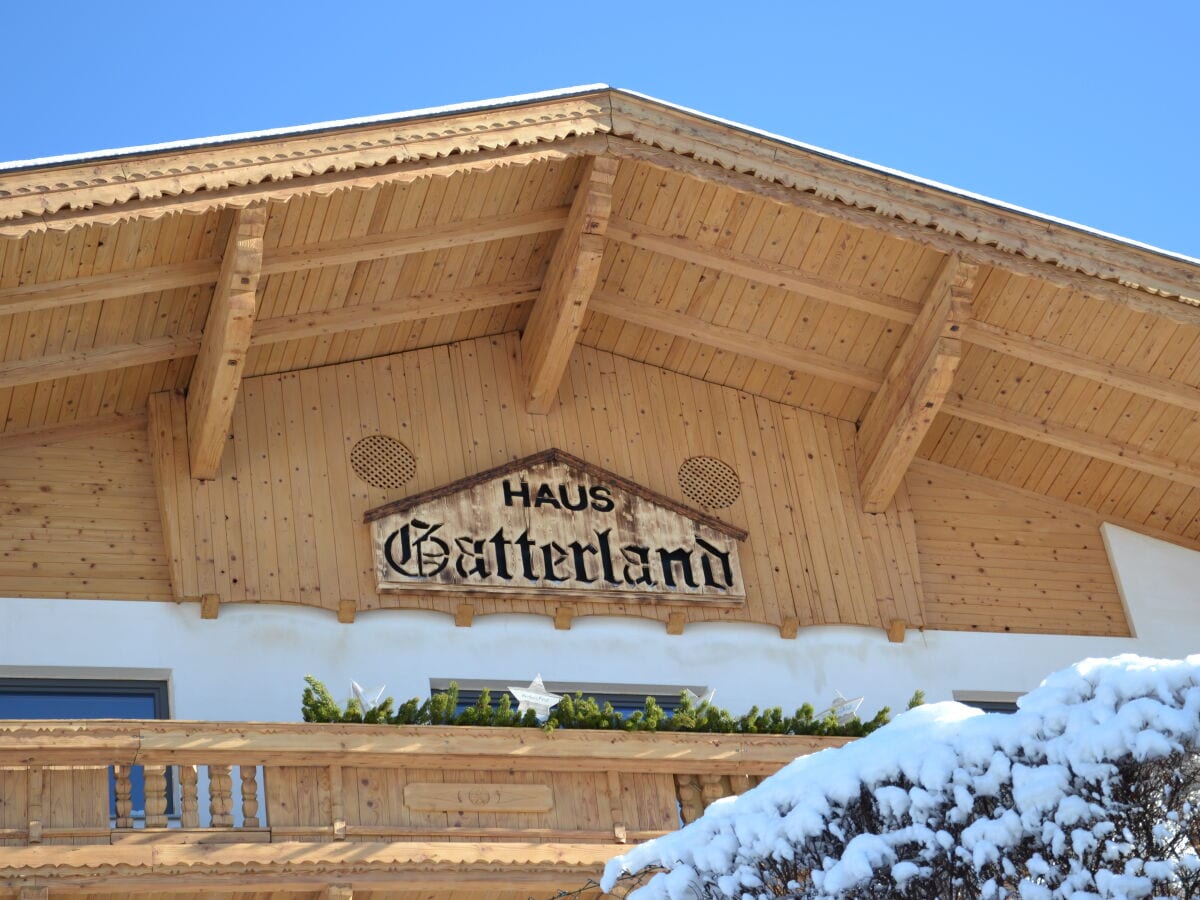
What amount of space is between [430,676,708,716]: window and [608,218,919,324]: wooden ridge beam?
110 inches

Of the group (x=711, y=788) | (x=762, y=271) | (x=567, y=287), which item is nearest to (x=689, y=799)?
(x=711, y=788)

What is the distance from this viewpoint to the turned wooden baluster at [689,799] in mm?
9562

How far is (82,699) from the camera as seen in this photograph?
411 inches

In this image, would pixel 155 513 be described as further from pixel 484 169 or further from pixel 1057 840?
pixel 1057 840

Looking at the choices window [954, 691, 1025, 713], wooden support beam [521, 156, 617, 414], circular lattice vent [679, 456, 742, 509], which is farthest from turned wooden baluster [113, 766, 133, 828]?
window [954, 691, 1025, 713]

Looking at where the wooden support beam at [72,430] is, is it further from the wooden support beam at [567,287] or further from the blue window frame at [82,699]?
the wooden support beam at [567,287]

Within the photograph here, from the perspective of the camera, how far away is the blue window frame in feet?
33.7

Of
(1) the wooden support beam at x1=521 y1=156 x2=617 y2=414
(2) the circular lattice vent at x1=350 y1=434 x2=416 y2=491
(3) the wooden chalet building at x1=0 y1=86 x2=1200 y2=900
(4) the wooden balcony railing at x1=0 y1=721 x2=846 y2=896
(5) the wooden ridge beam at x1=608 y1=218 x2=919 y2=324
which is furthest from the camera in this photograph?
(5) the wooden ridge beam at x1=608 y1=218 x2=919 y2=324

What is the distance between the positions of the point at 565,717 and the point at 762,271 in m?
3.70

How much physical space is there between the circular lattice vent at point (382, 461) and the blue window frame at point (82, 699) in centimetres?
194

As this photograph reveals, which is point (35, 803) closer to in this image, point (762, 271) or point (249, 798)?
point (249, 798)

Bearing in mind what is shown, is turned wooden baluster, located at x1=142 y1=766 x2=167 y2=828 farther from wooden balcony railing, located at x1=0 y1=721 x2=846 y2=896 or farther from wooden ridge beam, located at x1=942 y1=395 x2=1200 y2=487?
wooden ridge beam, located at x1=942 y1=395 x2=1200 y2=487

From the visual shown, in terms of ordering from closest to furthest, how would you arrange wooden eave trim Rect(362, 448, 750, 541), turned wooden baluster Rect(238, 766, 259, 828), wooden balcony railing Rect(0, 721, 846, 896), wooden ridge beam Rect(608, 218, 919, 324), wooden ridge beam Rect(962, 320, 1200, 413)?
wooden balcony railing Rect(0, 721, 846, 896), turned wooden baluster Rect(238, 766, 259, 828), wooden ridge beam Rect(608, 218, 919, 324), wooden eave trim Rect(362, 448, 750, 541), wooden ridge beam Rect(962, 320, 1200, 413)

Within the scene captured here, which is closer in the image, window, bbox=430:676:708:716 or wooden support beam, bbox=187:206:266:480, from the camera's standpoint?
wooden support beam, bbox=187:206:266:480
